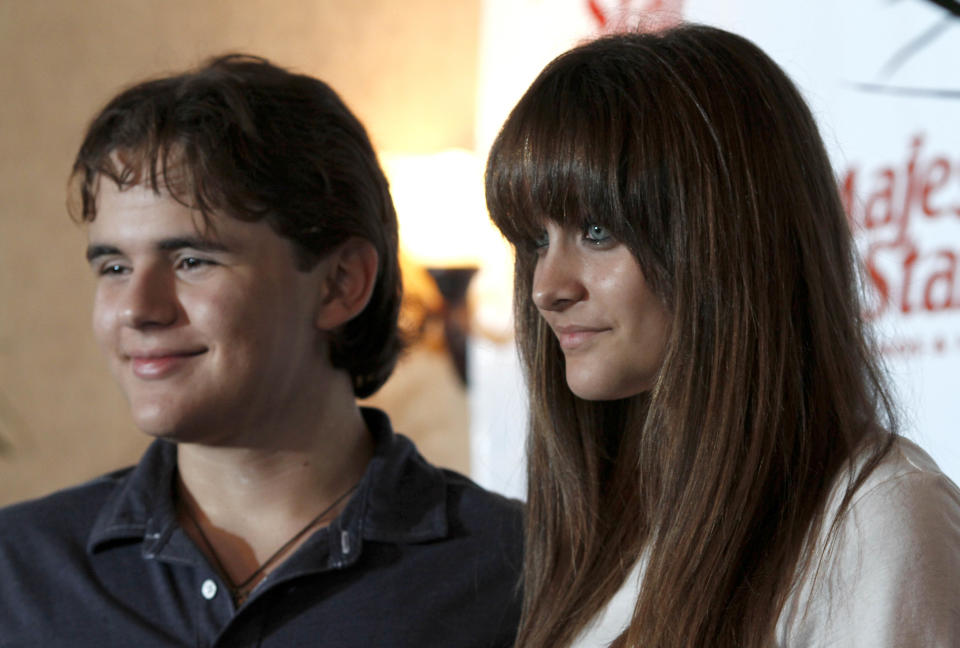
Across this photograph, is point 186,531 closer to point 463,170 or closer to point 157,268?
point 157,268

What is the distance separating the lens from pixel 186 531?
4.95 feet

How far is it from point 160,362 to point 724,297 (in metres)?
0.78

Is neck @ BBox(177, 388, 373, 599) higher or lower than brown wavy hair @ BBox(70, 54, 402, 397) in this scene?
lower

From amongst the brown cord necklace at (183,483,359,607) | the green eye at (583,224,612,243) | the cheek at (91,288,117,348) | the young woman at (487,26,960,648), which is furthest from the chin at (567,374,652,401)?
the cheek at (91,288,117,348)

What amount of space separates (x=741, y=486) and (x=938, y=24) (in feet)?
3.55

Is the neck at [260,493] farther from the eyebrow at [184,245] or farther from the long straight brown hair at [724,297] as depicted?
the long straight brown hair at [724,297]

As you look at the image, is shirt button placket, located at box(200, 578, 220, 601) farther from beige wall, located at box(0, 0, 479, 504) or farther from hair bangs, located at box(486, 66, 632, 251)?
beige wall, located at box(0, 0, 479, 504)

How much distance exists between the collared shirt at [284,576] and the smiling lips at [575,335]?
479 millimetres

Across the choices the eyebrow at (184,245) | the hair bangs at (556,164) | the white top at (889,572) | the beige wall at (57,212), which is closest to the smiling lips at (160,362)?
the eyebrow at (184,245)

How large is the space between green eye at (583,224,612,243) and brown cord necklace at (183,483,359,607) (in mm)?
660

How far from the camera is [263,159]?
1.54 metres

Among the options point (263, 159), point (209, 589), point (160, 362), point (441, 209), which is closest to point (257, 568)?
point (209, 589)

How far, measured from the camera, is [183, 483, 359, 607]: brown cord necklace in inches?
57.3

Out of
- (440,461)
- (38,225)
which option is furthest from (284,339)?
(440,461)
